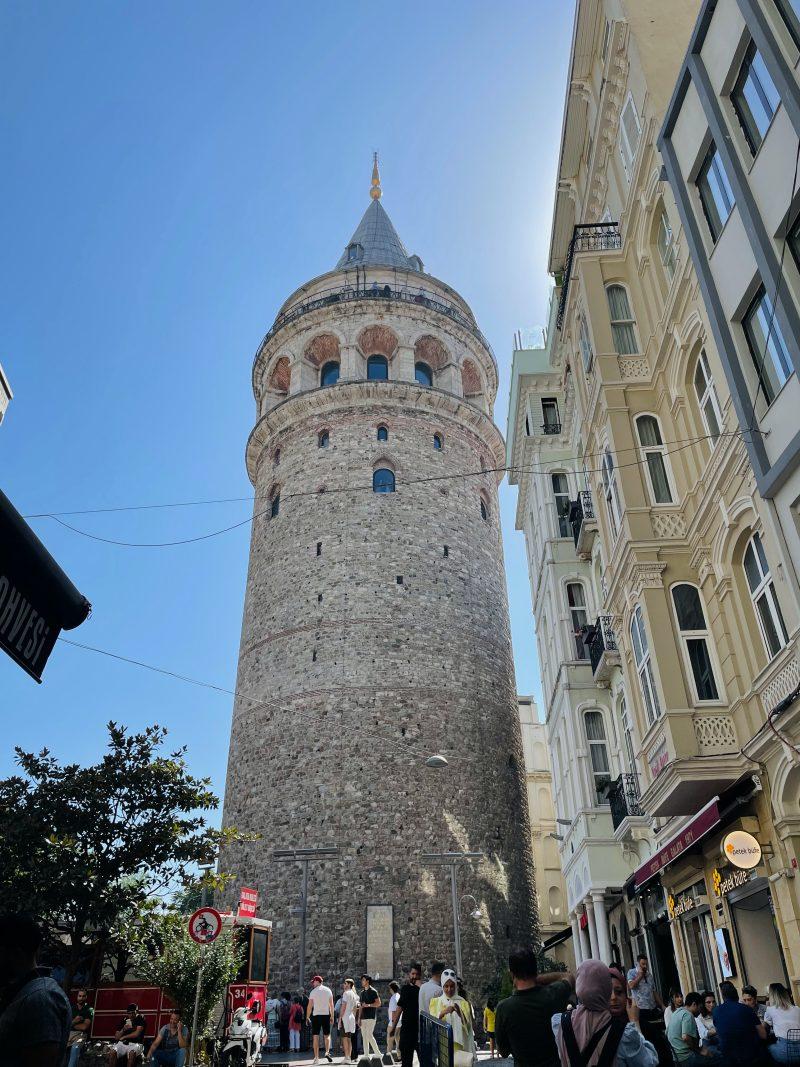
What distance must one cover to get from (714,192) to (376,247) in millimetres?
31093

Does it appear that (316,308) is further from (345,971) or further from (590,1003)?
(590,1003)

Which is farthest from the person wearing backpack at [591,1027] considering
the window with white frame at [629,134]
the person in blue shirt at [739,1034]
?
the window with white frame at [629,134]

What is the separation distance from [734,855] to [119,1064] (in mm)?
8545

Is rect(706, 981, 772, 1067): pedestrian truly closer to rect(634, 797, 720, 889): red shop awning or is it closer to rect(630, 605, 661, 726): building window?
rect(634, 797, 720, 889): red shop awning

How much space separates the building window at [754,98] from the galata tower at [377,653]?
19.4m

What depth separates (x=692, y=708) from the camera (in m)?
11.7

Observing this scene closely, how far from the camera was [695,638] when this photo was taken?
40.4 feet

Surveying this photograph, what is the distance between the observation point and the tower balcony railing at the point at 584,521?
1741 centimetres

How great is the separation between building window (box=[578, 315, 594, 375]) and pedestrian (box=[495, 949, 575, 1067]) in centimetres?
1254

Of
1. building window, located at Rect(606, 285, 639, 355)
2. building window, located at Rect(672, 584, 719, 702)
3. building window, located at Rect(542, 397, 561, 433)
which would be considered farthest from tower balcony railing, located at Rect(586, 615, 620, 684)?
building window, located at Rect(542, 397, 561, 433)

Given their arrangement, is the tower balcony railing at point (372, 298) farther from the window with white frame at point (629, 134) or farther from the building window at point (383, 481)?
the window with white frame at point (629, 134)

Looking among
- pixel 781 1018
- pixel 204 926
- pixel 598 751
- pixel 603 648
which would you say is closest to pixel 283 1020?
pixel 598 751

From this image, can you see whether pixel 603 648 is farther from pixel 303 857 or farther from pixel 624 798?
pixel 303 857

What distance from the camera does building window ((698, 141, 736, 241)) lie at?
37.5ft
